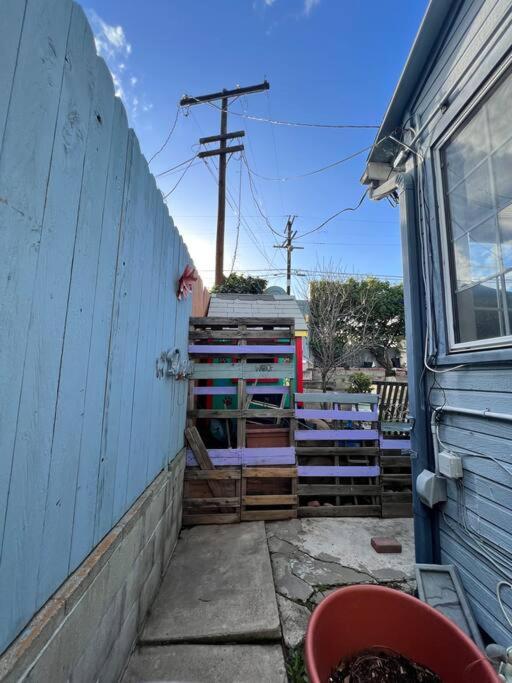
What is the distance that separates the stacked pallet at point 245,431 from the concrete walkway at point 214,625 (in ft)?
2.29

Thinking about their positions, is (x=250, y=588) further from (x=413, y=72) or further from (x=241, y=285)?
(x=241, y=285)

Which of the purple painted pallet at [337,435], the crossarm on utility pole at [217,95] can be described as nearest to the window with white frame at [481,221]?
the purple painted pallet at [337,435]

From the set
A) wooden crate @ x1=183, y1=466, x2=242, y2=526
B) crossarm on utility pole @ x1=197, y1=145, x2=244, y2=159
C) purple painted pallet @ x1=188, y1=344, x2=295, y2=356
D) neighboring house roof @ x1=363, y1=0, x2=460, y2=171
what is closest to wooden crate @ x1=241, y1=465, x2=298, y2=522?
wooden crate @ x1=183, y1=466, x2=242, y2=526

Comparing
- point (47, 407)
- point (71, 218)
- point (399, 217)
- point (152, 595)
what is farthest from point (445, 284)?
point (152, 595)

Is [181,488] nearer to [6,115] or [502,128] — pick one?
[6,115]

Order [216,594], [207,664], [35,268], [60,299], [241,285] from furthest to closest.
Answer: [241,285] → [216,594] → [207,664] → [60,299] → [35,268]

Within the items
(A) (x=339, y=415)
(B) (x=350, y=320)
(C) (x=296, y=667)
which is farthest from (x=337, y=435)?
(B) (x=350, y=320)

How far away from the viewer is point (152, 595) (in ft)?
7.00

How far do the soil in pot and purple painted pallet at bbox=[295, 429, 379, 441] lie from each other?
2555mm

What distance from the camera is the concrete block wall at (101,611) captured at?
0.92m

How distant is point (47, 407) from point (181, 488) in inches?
106

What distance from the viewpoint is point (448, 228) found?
84.3 inches

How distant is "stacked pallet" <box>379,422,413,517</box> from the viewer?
12.0ft

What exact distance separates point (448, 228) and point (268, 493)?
129 inches
